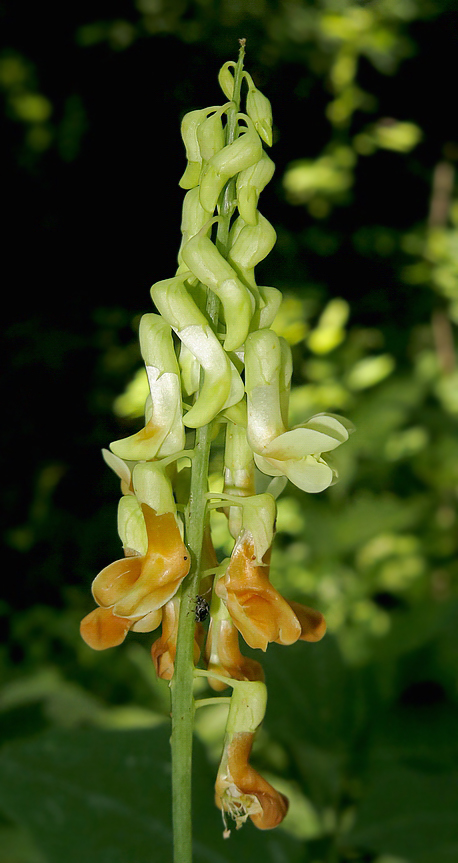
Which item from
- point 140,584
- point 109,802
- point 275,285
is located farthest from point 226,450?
point 275,285

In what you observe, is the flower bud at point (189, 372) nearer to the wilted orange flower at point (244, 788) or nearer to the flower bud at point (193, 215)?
the flower bud at point (193, 215)

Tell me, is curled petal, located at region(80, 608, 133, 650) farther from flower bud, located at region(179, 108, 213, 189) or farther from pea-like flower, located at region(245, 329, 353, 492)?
flower bud, located at region(179, 108, 213, 189)

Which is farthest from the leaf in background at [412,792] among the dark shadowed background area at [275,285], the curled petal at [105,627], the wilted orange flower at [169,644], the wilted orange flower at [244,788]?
the curled petal at [105,627]

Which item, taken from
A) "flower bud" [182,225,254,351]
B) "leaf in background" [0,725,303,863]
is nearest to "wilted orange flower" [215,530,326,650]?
"flower bud" [182,225,254,351]

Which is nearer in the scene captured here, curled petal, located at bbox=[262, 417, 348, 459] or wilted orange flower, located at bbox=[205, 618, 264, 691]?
curled petal, located at bbox=[262, 417, 348, 459]

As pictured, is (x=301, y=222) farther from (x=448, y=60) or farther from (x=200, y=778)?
(x=200, y=778)

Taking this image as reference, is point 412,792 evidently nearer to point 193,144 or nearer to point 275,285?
point 193,144
